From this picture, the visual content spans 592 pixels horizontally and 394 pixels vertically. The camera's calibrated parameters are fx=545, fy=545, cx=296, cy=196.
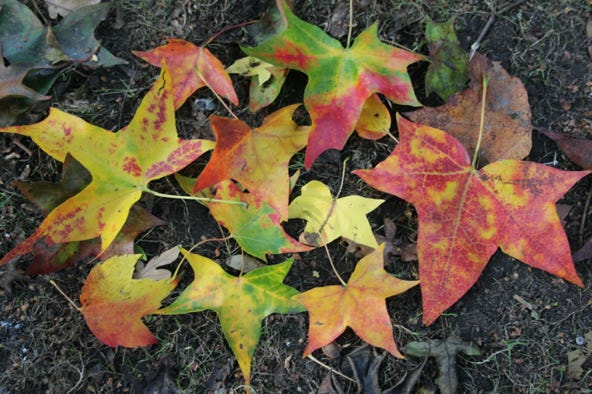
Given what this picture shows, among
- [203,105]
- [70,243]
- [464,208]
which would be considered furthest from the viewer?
[203,105]

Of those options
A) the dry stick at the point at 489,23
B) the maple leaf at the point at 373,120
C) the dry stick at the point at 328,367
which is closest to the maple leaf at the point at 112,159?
the maple leaf at the point at 373,120

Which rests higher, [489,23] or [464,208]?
[489,23]

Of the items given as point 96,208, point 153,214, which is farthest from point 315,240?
point 96,208

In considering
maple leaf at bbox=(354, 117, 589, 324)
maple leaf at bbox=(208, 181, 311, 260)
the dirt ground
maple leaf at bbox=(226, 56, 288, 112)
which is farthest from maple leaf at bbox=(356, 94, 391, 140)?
maple leaf at bbox=(208, 181, 311, 260)

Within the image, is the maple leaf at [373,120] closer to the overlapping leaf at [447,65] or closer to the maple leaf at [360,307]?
the overlapping leaf at [447,65]

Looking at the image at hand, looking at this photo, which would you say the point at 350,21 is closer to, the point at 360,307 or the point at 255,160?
the point at 255,160

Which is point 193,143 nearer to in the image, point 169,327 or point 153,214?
point 153,214

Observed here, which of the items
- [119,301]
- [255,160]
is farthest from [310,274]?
[119,301]
